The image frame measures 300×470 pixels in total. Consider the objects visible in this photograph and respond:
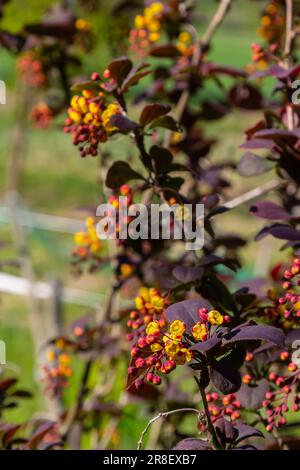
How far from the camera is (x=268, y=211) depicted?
4.81ft

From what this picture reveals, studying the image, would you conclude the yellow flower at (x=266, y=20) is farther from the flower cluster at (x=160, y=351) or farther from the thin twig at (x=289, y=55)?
the flower cluster at (x=160, y=351)

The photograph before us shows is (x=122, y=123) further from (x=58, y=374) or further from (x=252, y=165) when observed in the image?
(x=58, y=374)

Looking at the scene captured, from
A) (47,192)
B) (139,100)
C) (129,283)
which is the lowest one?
(129,283)

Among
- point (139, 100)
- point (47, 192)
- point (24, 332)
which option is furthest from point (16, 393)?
point (47, 192)

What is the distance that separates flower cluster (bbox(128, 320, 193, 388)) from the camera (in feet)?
3.42

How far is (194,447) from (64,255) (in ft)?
16.0

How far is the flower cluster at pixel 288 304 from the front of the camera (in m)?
1.17

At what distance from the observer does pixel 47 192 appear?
35.6ft

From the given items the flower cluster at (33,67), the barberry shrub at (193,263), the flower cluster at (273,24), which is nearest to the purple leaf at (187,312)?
the barberry shrub at (193,263)

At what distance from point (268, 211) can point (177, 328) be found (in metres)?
0.49

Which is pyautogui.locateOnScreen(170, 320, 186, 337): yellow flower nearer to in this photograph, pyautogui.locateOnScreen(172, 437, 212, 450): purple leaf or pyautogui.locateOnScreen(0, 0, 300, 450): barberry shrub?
pyautogui.locateOnScreen(0, 0, 300, 450): barberry shrub

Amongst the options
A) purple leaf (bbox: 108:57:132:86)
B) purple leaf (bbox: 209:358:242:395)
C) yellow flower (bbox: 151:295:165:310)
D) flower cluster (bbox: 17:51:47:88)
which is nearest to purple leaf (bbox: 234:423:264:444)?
purple leaf (bbox: 209:358:242:395)

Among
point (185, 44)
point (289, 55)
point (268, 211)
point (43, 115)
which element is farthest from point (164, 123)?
point (43, 115)
